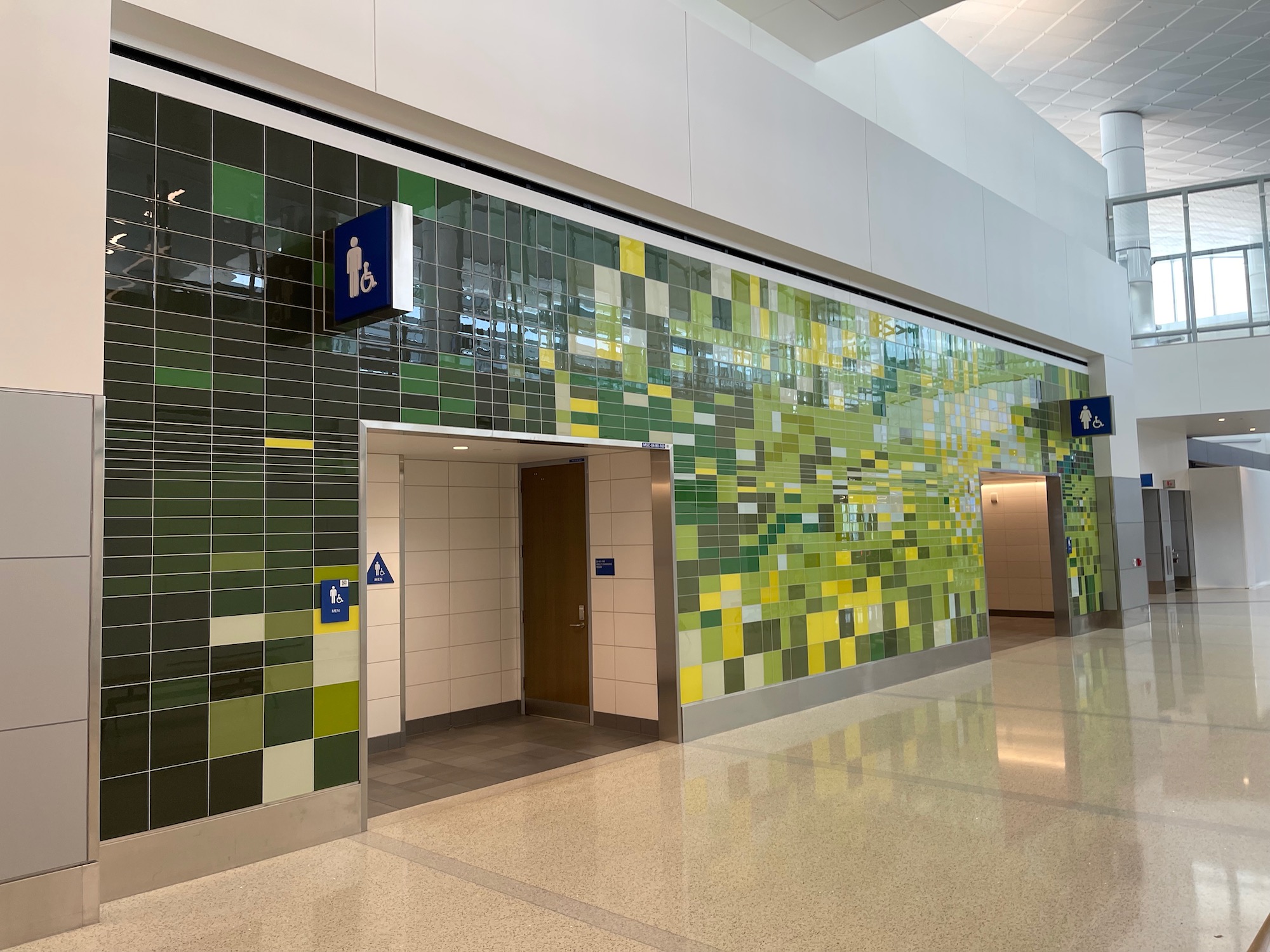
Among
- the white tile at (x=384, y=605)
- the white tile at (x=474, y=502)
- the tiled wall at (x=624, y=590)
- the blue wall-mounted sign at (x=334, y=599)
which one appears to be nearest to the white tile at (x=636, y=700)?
the tiled wall at (x=624, y=590)

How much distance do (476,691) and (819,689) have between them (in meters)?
3.17

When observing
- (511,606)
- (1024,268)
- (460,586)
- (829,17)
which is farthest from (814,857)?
(1024,268)

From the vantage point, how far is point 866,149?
357 inches

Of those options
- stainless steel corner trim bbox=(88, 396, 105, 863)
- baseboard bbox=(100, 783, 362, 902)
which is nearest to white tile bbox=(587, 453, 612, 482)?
baseboard bbox=(100, 783, 362, 902)

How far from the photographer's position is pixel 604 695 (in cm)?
749

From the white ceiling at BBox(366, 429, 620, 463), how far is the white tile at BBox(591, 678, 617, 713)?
75.9 inches

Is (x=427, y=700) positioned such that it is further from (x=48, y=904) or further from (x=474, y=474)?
(x=48, y=904)

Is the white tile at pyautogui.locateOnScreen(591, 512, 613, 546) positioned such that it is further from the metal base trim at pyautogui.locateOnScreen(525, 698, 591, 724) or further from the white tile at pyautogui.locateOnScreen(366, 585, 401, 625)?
the white tile at pyautogui.locateOnScreen(366, 585, 401, 625)

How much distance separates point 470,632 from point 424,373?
3244 mm

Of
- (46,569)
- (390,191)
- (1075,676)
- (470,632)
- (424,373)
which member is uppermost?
(390,191)

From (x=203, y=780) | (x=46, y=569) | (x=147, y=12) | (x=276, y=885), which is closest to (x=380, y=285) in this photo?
(x=147, y=12)

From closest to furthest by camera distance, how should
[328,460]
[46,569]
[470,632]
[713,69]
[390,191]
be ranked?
[46,569] < [328,460] < [390,191] < [713,69] < [470,632]

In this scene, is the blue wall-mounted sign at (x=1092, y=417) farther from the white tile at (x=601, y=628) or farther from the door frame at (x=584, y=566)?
the white tile at (x=601, y=628)

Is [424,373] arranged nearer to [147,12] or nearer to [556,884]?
[147,12]
